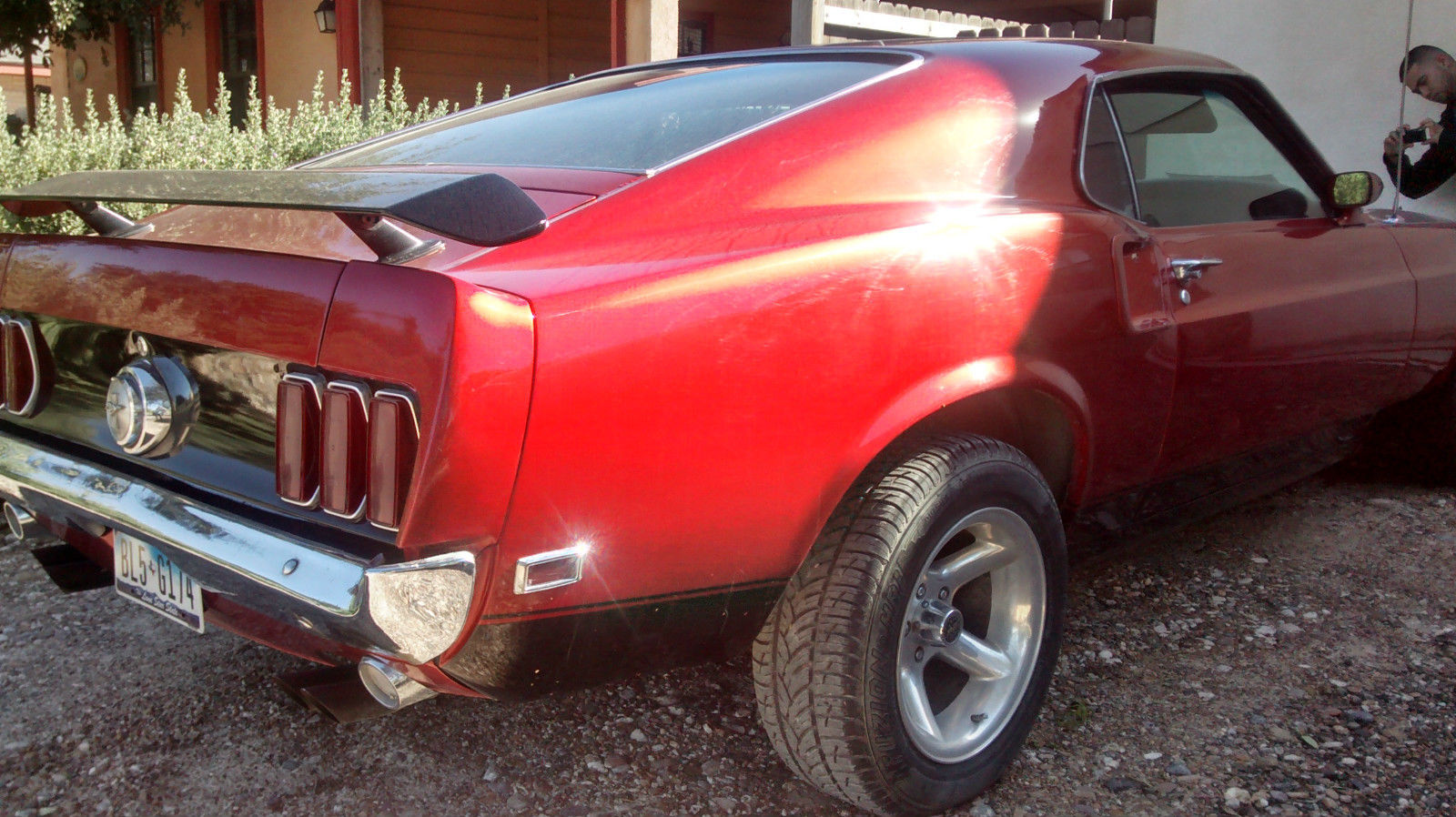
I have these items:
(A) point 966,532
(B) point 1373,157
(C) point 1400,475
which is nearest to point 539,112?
(A) point 966,532

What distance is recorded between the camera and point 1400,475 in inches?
160

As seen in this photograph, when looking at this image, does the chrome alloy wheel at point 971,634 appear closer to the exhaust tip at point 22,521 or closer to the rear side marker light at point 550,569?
the rear side marker light at point 550,569

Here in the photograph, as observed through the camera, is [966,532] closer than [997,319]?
No

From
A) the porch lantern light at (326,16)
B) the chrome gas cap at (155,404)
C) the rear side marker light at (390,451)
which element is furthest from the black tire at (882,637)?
the porch lantern light at (326,16)

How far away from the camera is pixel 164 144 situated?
526 cm

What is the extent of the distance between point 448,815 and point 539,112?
158 cm

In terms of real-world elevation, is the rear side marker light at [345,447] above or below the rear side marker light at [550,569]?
above

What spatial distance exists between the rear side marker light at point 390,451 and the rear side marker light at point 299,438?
13 cm

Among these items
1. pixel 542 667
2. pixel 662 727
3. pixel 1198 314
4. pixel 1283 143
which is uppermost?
pixel 1283 143

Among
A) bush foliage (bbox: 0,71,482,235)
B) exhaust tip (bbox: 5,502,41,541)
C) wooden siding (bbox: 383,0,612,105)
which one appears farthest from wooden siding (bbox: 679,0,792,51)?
exhaust tip (bbox: 5,502,41,541)

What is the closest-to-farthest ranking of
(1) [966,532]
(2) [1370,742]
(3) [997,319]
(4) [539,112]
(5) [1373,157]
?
(3) [997,319], (1) [966,532], (2) [1370,742], (4) [539,112], (5) [1373,157]

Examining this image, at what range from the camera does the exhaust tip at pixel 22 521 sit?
7.30 ft

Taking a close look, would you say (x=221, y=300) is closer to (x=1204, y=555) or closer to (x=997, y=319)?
(x=997, y=319)

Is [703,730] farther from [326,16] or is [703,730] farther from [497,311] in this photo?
[326,16]
